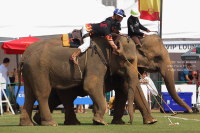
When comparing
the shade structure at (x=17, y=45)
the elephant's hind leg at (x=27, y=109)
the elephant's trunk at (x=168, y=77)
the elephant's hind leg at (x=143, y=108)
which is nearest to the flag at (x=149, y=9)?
the shade structure at (x=17, y=45)

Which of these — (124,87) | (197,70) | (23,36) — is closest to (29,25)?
(23,36)

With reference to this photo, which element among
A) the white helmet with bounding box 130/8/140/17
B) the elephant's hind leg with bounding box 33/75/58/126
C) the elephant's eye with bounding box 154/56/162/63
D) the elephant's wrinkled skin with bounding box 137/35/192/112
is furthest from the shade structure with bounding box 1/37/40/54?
the elephant's hind leg with bounding box 33/75/58/126

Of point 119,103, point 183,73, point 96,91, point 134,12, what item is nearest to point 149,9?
point 183,73

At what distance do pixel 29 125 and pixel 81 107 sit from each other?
918cm

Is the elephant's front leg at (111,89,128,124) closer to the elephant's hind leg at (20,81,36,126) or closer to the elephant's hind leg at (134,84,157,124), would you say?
the elephant's hind leg at (134,84,157,124)

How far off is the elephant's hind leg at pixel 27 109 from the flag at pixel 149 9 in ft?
29.8

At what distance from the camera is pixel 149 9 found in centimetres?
2309

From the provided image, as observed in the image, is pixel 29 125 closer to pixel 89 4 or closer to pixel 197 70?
pixel 89 4

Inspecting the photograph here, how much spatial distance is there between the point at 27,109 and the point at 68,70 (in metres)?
1.49

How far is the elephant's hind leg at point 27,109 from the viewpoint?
14.6 metres

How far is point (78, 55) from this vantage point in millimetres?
14375

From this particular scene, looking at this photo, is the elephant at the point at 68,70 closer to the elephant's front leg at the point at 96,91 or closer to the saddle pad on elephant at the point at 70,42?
the elephant's front leg at the point at 96,91

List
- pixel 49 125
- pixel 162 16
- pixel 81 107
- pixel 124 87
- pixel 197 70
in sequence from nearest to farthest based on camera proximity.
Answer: pixel 49 125, pixel 124 87, pixel 81 107, pixel 162 16, pixel 197 70

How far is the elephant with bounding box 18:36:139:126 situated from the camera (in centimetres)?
1429
